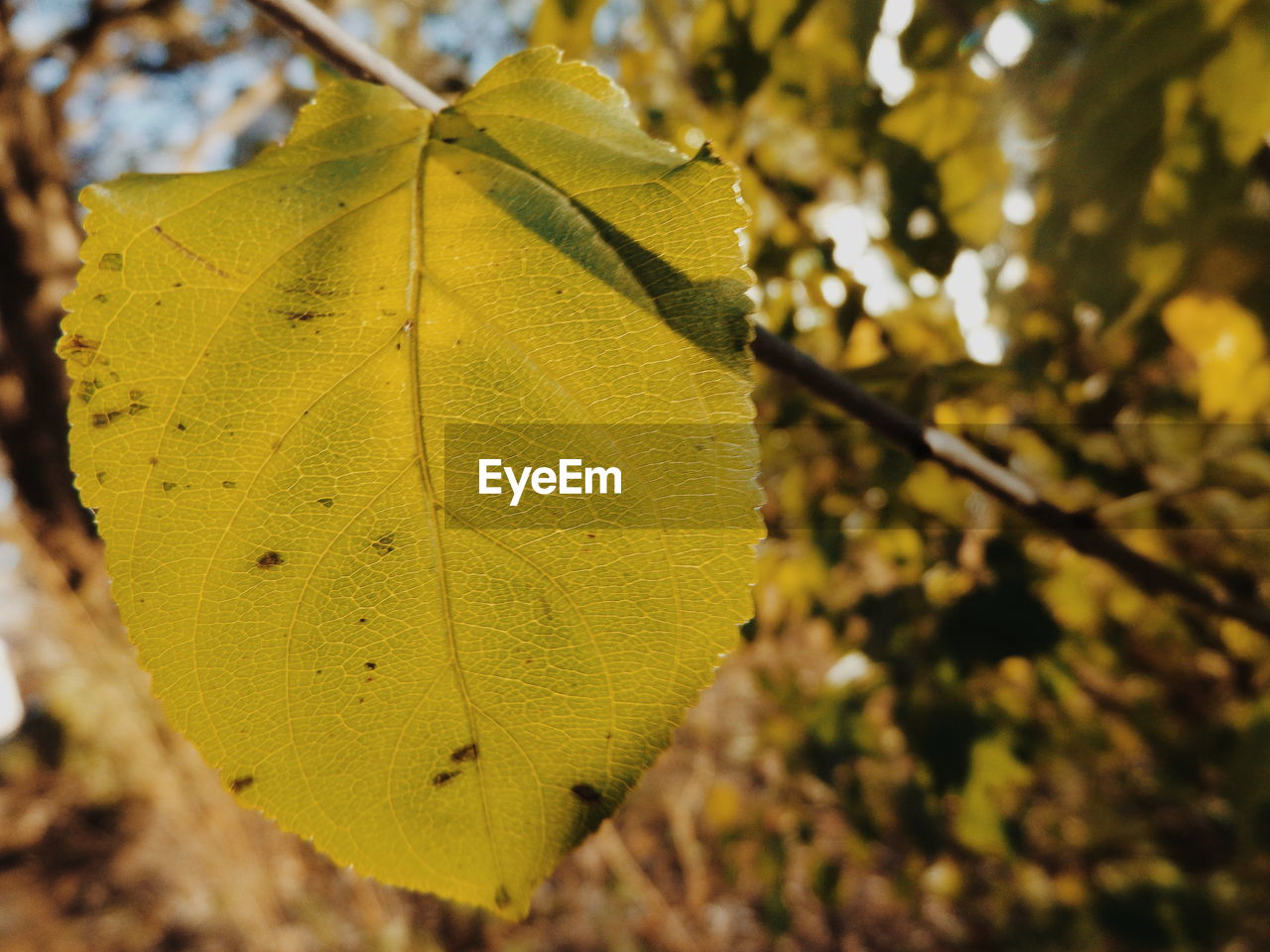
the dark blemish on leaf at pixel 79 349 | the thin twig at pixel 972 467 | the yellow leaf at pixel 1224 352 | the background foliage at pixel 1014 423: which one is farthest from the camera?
the yellow leaf at pixel 1224 352

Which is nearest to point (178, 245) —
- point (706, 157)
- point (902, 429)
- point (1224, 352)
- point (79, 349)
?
point (79, 349)

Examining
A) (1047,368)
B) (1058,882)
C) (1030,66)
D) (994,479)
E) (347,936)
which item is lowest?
(347,936)

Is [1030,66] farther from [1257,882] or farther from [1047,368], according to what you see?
[1257,882]

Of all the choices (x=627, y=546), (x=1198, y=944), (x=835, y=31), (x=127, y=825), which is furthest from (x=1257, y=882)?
(x=127, y=825)

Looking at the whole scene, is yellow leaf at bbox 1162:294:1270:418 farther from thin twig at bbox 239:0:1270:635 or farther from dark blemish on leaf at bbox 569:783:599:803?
dark blemish on leaf at bbox 569:783:599:803

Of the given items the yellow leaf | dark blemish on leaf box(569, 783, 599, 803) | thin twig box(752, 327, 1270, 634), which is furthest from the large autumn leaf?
the yellow leaf

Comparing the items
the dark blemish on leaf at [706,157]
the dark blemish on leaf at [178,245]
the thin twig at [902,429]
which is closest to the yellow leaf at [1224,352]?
the thin twig at [902,429]

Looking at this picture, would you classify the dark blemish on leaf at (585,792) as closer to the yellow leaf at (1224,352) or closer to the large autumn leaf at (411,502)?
the large autumn leaf at (411,502)
